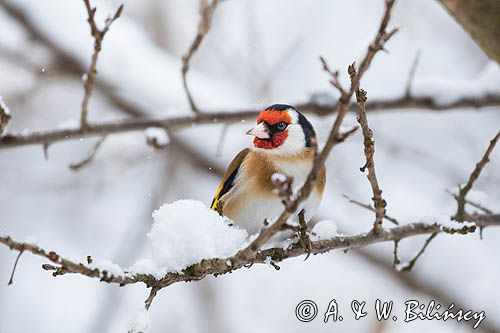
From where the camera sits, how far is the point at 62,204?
30.2ft

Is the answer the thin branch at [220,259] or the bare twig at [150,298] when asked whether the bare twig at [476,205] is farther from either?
the bare twig at [150,298]

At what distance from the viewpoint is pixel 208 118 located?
4164 millimetres

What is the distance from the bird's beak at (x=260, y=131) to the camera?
3092 millimetres

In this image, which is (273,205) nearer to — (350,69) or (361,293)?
(350,69)

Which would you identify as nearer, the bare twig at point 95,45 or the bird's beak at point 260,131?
the bare twig at point 95,45

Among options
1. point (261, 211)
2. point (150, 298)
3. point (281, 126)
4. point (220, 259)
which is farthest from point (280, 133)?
point (150, 298)

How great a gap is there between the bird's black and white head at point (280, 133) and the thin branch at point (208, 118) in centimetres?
90

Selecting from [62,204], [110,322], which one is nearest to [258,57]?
[110,322]

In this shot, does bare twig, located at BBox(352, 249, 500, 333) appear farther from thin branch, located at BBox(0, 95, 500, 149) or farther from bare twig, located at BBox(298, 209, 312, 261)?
bare twig, located at BBox(298, 209, 312, 261)

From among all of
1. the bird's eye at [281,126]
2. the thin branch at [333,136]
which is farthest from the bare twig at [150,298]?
the bird's eye at [281,126]

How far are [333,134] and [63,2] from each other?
17.5 ft

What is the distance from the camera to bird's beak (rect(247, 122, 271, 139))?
10.1ft

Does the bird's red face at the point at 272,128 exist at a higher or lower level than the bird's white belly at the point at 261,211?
higher

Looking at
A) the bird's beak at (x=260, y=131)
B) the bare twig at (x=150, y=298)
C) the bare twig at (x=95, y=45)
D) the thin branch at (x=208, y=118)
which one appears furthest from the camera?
the thin branch at (x=208, y=118)
